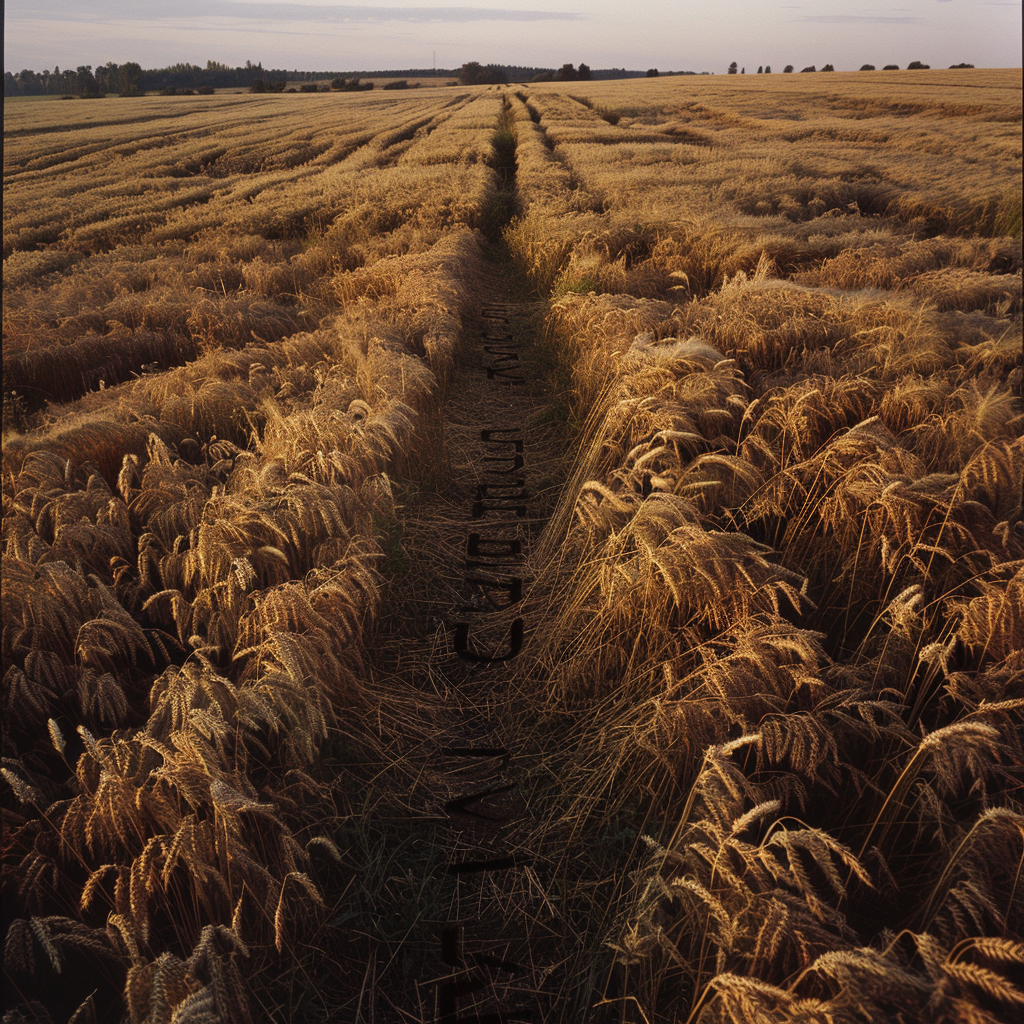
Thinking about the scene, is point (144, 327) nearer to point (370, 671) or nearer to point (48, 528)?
point (48, 528)

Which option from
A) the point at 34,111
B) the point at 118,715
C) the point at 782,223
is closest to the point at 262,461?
the point at 118,715

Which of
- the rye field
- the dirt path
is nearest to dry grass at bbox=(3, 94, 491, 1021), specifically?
the rye field

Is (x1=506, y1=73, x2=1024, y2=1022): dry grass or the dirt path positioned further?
the dirt path

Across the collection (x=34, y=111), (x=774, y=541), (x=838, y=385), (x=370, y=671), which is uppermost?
(x=34, y=111)

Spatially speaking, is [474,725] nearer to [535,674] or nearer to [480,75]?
[535,674]

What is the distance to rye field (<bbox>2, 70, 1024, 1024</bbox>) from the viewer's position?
1.62m

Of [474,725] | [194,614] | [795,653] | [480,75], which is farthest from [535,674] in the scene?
[480,75]

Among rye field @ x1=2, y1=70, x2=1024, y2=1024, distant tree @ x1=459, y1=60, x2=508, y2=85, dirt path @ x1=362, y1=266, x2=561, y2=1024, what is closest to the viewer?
rye field @ x1=2, y1=70, x2=1024, y2=1024

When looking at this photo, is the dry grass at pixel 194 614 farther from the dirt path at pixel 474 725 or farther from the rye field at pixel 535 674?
the dirt path at pixel 474 725

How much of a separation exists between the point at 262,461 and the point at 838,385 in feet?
11.8

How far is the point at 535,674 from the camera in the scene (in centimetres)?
306

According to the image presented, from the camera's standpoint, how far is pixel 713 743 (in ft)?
6.83

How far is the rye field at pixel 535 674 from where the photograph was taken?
1622 mm

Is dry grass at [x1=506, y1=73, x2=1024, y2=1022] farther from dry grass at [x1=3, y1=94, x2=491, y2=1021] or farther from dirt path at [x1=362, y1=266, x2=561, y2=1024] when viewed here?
dry grass at [x1=3, y1=94, x2=491, y2=1021]
